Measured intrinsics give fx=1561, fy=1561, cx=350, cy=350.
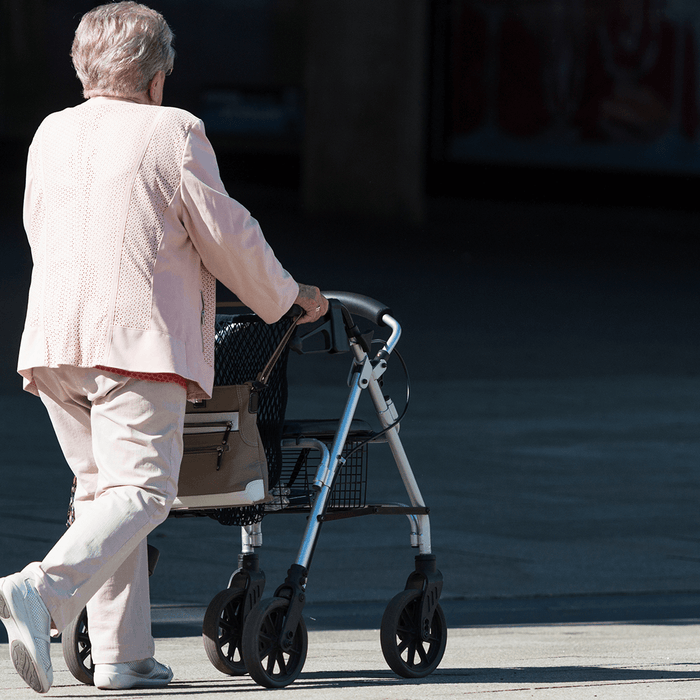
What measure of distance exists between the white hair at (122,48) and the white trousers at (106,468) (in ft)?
2.55

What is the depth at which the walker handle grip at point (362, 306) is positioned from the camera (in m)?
4.81

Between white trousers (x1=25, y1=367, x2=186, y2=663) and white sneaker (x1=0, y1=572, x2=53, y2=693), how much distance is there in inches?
2.4

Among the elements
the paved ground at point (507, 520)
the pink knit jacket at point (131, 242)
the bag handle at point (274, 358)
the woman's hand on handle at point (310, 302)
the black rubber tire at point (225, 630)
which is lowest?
the paved ground at point (507, 520)

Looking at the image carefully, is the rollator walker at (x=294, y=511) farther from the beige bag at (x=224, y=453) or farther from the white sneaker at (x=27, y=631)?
the white sneaker at (x=27, y=631)

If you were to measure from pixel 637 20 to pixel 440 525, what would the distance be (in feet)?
75.2

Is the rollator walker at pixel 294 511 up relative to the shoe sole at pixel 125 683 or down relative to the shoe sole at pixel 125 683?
up

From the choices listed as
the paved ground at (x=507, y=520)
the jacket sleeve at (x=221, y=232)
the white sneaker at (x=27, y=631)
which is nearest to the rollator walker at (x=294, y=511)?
the paved ground at (x=507, y=520)

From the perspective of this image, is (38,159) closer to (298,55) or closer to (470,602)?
(470,602)

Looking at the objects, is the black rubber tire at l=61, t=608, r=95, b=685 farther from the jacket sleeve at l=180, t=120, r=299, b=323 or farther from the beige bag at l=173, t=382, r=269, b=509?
the jacket sleeve at l=180, t=120, r=299, b=323

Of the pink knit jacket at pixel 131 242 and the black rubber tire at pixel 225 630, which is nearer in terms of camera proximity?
the pink knit jacket at pixel 131 242

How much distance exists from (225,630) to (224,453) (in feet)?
2.35

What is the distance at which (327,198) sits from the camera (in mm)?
28281

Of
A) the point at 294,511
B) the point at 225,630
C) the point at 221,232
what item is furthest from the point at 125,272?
the point at 225,630

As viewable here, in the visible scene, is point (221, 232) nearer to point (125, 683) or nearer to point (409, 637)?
point (125, 683)
